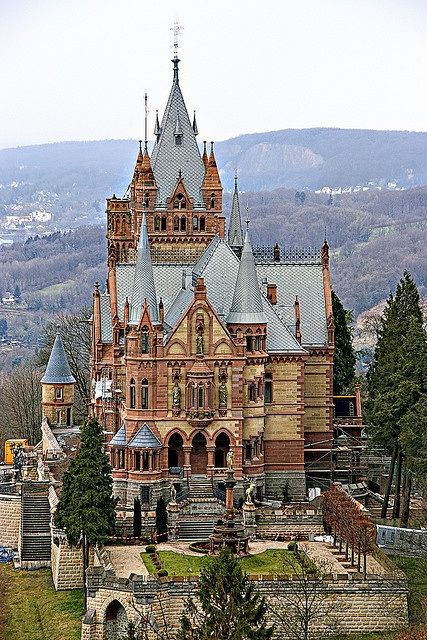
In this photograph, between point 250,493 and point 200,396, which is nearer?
point 250,493

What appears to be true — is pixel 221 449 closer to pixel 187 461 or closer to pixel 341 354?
pixel 187 461

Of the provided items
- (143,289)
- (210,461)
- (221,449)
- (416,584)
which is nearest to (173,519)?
(210,461)

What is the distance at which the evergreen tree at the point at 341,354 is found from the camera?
122 meters

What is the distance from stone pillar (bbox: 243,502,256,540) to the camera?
8862cm

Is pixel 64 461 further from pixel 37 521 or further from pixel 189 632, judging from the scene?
pixel 189 632

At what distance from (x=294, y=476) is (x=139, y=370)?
11.2m

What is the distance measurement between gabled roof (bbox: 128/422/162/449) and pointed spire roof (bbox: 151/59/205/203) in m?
19.1

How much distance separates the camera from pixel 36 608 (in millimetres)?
86000

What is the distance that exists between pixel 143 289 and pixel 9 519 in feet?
49.1

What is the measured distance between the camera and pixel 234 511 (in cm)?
8775

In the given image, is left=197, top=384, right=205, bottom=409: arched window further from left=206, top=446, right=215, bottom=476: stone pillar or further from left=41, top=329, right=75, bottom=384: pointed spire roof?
left=41, top=329, right=75, bottom=384: pointed spire roof

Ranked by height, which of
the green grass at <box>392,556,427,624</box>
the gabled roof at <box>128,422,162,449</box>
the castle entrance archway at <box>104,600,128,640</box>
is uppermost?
the gabled roof at <box>128,422,162,449</box>

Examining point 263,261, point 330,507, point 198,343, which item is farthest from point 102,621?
point 263,261

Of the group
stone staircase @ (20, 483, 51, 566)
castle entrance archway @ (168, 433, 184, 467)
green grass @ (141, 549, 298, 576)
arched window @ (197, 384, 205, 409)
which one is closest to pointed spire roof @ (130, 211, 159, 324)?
arched window @ (197, 384, 205, 409)
